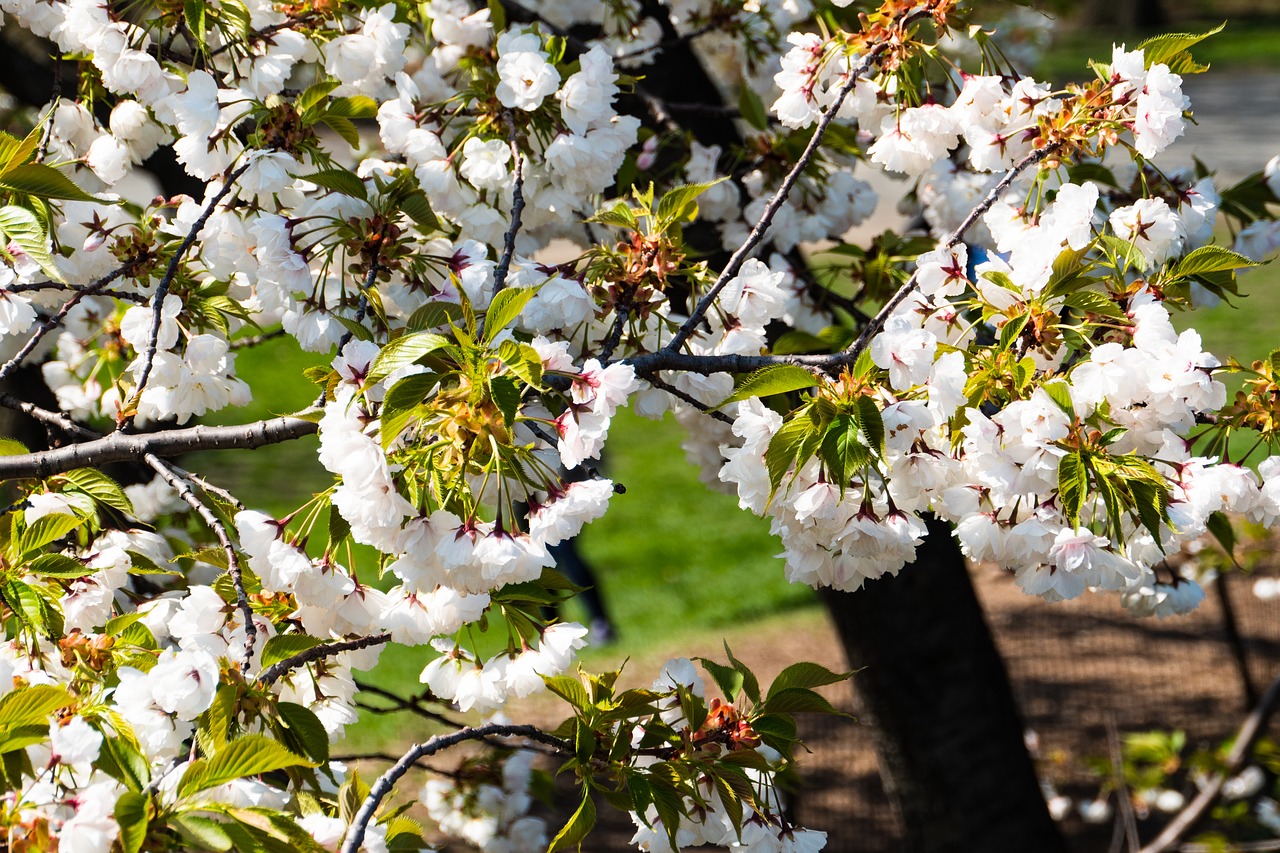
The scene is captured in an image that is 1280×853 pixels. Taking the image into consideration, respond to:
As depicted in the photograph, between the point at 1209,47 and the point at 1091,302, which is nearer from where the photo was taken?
the point at 1091,302

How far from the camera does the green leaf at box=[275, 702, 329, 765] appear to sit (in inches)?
54.3

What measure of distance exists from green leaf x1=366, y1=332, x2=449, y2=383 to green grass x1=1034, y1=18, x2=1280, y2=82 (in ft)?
64.8

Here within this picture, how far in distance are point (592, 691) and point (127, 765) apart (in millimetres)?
560

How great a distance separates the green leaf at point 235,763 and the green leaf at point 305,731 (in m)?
0.21

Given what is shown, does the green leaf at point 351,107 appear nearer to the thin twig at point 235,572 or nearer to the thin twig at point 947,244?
the thin twig at point 235,572

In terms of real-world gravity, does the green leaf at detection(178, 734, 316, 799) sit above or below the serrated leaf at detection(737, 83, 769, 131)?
below

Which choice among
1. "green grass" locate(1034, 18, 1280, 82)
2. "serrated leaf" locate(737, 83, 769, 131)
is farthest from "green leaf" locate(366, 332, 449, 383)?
"green grass" locate(1034, 18, 1280, 82)

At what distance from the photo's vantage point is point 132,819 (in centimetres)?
110

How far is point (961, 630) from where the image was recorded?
324 centimetres

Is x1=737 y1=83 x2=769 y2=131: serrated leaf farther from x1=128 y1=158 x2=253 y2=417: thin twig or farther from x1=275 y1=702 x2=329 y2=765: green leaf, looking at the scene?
x1=275 y1=702 x2=329 y2=765: green leaf

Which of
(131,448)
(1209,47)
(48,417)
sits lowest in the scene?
(131,448)

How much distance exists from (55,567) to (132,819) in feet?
1.81

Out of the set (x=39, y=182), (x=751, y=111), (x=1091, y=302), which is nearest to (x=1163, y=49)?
(x=1091, y=302)

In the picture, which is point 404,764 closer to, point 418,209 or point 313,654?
point 313,654
